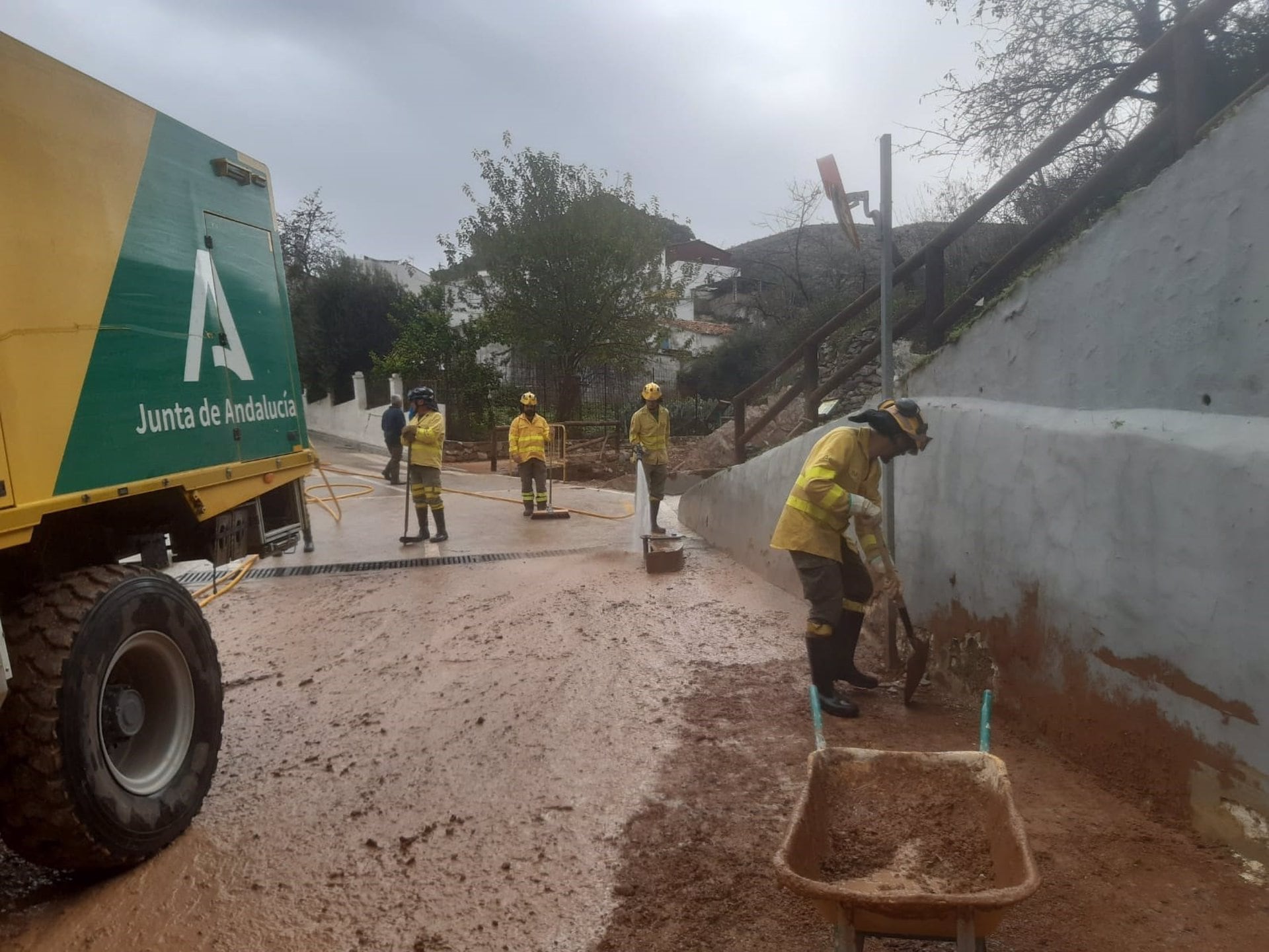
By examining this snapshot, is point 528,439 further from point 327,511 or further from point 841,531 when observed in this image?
point 841,531

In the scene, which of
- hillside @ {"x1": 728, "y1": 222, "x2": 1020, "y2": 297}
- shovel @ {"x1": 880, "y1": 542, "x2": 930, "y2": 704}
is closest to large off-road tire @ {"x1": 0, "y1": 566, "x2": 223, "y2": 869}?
shovel @ {"x1": 880, "y1": 542, "x2": 930, "y2": 704}

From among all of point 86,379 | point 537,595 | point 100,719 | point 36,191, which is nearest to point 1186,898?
point 100,719

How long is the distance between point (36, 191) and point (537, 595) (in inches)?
188

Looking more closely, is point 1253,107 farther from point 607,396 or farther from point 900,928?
point 607,396

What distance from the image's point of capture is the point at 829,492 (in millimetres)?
4406

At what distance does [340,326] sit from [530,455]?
20.3 meters

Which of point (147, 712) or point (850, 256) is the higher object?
point (850, 256)

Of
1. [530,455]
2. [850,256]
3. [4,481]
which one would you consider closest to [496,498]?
[530,455]

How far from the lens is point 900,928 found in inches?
76.8

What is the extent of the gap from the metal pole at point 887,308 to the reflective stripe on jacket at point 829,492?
0.85 feet

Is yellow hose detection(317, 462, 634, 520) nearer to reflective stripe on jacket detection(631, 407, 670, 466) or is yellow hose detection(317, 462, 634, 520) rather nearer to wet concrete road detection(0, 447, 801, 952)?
reflective stripe on jacket detection(631, 407, 670, 466)

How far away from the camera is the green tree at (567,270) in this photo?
2297cm

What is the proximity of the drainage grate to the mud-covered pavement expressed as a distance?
2022 mm

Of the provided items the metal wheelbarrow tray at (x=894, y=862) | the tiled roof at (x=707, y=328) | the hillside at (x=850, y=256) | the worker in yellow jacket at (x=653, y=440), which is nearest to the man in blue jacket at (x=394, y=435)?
the worker in yellow jacket at (x=653, y=440)
